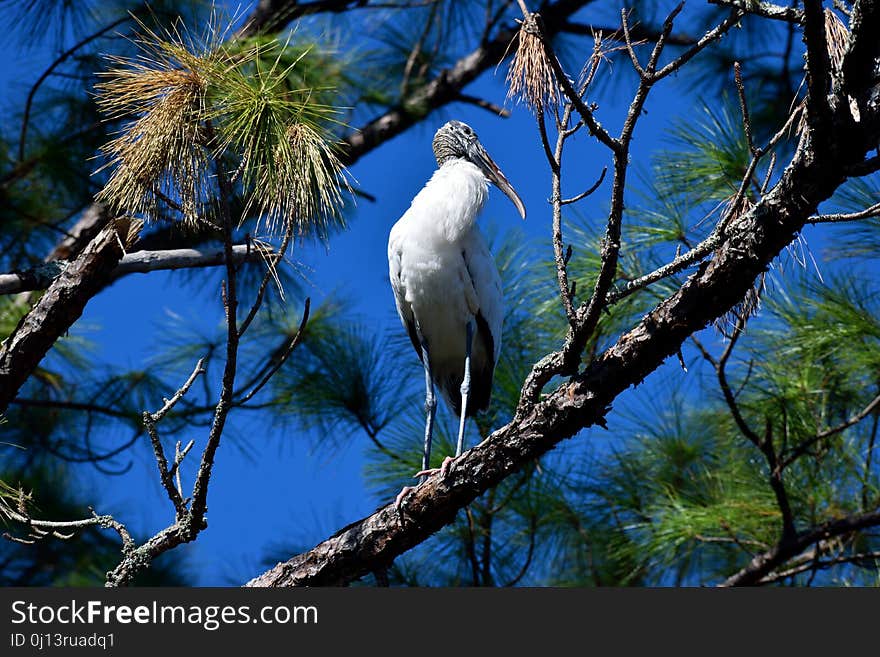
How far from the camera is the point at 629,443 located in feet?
11.9

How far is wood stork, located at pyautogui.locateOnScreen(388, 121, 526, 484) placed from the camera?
9.12ft

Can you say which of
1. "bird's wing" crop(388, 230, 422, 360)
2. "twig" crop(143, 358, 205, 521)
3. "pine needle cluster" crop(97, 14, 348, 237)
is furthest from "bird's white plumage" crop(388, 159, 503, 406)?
"twig" crop(143, 358, 205, 521)

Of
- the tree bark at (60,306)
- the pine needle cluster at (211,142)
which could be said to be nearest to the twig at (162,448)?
the pine needle cluster at (211,142)

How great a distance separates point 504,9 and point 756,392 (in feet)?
7.28

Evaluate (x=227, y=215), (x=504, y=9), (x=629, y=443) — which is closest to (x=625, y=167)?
(x=227, y=215)

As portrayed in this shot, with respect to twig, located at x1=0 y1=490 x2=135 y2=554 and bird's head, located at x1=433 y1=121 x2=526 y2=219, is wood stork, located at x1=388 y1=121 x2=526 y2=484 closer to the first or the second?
bird's head, located at x1=433 y1=121 x2=526 y2=219

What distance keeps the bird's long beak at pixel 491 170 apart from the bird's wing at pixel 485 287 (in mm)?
168

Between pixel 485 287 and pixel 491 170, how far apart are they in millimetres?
383

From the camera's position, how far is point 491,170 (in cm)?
304

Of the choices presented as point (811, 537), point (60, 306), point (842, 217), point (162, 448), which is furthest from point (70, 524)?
point (811, 537)

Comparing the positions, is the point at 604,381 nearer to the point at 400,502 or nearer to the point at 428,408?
the point at 400,502

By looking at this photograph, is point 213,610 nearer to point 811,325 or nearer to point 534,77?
point 534,77

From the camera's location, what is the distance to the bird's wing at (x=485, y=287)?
9.26 ft

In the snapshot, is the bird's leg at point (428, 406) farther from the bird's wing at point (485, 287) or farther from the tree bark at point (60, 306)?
Result: the tree bark at point (60, 306)
